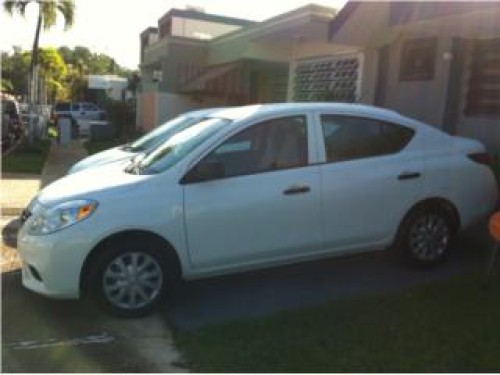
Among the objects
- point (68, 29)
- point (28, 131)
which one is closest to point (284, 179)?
point (28, 131)

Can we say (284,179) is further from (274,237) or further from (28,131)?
(28,131)

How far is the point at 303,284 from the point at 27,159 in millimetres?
12608

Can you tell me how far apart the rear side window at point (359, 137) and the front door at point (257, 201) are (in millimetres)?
242

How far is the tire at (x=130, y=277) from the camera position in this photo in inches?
213

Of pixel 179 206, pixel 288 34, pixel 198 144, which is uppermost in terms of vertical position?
pixel 288 34

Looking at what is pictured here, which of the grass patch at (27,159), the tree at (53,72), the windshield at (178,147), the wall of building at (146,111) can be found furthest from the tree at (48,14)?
the tree at (53,72)

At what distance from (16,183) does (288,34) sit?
22.8 feet

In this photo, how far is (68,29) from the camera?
2420cm

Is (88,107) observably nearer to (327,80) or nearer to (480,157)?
(327,80)

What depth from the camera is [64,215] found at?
5402 millimetres

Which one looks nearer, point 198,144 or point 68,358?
point 68,358

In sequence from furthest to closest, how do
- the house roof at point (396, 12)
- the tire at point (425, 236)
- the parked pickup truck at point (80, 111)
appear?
the parked pickup truck at point (80, 111)
the house roof at point (396, 12)
the tire at point (425, 236)

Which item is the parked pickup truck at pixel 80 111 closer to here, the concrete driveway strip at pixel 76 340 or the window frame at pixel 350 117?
the window frame at pixel 350 117

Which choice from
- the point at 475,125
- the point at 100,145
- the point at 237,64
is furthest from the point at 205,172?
the point at 100,145
